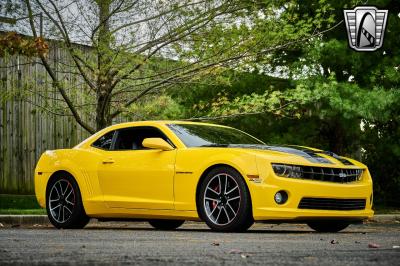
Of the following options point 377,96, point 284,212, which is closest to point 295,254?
point 284,212

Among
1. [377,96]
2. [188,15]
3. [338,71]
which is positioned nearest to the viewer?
[188,15]

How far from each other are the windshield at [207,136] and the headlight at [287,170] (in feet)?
2.85

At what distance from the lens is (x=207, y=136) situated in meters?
10.8

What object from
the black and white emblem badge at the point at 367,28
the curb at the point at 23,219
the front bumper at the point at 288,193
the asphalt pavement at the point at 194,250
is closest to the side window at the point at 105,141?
the curb at the point at 23,219

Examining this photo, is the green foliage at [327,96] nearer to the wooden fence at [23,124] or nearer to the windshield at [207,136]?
the wooden fence at [23,124]

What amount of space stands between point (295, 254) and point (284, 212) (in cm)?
315

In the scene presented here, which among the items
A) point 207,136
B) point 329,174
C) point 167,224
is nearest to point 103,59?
point 167,224

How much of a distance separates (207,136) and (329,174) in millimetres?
1765

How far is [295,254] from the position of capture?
6379mm

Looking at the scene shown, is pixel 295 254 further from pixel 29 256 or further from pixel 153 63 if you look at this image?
pixel 153 63

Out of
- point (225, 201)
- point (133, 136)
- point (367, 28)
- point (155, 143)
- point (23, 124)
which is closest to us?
point (225, 201)

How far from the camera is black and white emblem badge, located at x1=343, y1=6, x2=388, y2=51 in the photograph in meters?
17.3

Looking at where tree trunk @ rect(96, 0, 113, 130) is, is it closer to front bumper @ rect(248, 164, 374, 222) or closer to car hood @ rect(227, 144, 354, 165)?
car hood @ rect(227, 144, 354, 165)

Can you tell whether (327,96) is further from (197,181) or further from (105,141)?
(197,181)
